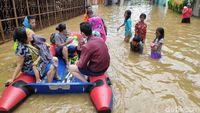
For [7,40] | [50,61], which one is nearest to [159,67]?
[50,61]

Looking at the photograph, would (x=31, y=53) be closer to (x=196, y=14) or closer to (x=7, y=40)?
(x=7, y=40)

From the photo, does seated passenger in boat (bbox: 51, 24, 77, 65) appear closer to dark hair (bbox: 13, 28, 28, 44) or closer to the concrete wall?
dark hair (bbox: 13, 28, 28, 44)

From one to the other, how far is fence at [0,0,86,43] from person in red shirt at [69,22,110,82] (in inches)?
203

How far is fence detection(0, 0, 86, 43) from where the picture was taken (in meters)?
8.48

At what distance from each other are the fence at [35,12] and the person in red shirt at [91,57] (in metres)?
5.15

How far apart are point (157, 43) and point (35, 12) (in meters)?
6.91

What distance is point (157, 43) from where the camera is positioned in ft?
20.4

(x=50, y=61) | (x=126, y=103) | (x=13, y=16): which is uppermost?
(x=13, y=16)

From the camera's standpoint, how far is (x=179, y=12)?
747 inches

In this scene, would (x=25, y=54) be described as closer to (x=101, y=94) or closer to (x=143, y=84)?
(x=101, y=94)

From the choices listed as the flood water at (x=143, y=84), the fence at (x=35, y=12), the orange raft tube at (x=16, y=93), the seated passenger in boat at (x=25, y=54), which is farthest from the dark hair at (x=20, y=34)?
the fence at (x=35, y=12)

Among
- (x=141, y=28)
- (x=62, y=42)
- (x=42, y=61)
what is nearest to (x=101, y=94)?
(x=42, y=61)

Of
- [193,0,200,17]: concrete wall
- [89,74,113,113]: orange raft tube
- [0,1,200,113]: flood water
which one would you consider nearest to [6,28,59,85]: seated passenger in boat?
[0,1,200,113]: flood water

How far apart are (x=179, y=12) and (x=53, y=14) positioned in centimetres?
1180
